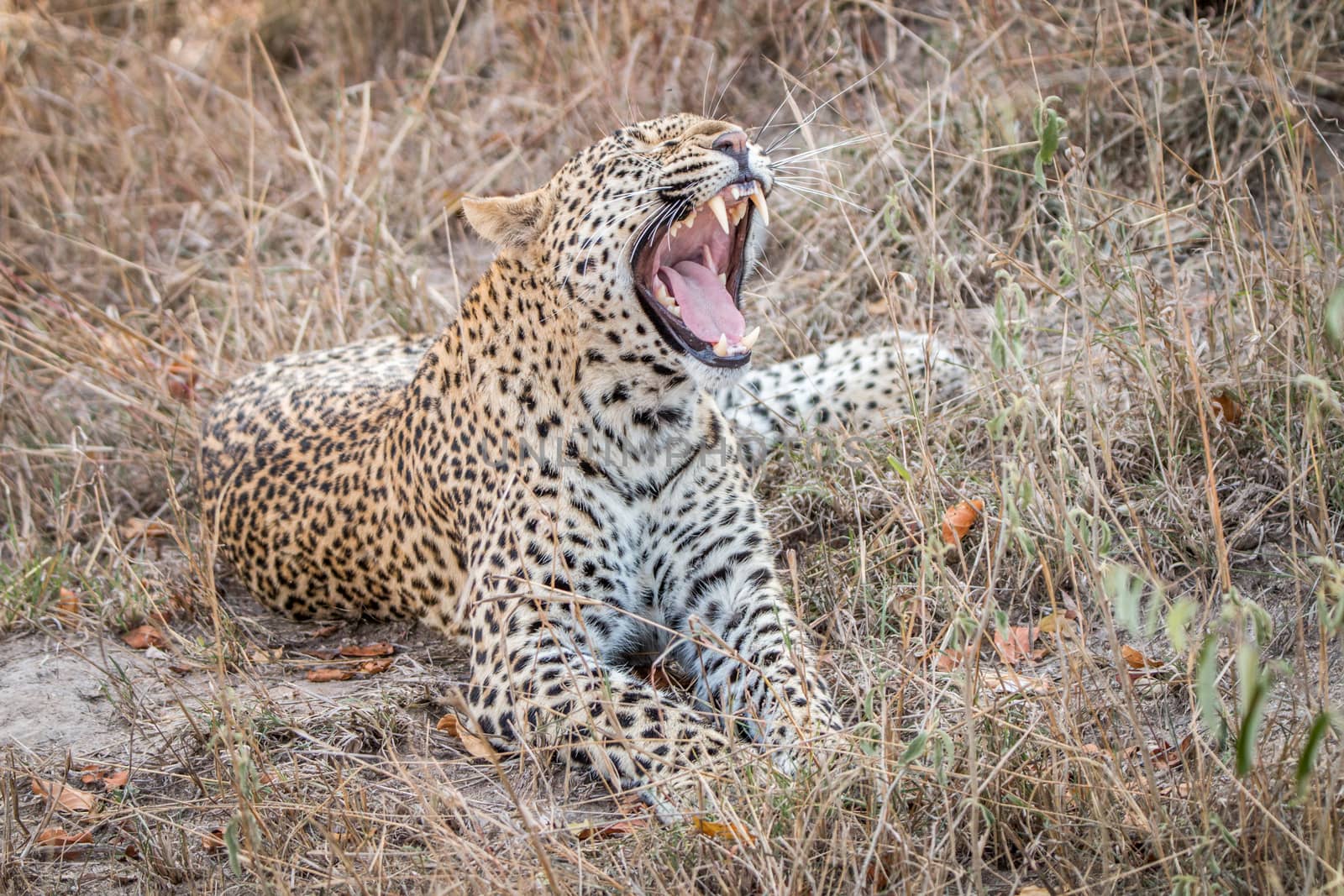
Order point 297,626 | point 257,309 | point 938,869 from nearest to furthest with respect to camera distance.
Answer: point 938,869 < point 297,626 < point 257,309

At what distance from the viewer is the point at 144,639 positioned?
4844 millimetres

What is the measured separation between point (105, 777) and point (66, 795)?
0.14m

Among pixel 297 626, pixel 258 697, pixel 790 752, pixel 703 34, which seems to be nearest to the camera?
pixel 790 752

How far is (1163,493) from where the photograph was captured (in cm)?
417

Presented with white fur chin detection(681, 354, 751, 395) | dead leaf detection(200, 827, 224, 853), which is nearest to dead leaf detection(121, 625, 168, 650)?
dead leaf detection(200, 827, 224, 853)

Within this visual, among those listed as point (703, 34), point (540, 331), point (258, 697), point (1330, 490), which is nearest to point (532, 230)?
point (540, 331)

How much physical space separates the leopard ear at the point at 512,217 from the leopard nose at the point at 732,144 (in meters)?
0.55

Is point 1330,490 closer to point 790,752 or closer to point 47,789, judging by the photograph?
point 790,752

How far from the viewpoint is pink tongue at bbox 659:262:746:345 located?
158 inches

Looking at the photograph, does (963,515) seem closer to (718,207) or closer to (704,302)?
(704,302)

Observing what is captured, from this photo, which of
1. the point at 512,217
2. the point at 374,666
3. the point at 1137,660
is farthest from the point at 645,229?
the point at 1137,660

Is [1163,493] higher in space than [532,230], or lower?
lower

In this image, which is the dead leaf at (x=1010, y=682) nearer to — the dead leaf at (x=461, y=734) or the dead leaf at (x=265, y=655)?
the dead leaf at (x=461, y=734)

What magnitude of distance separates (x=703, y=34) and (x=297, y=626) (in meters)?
3.85
